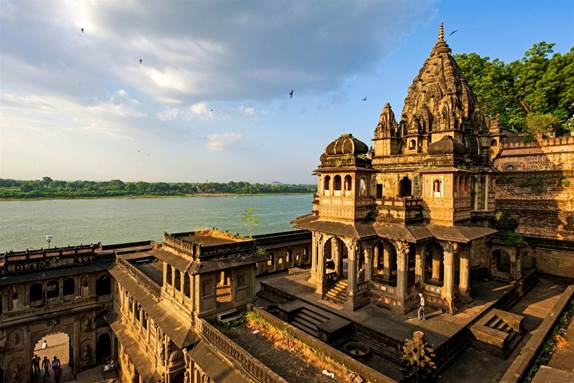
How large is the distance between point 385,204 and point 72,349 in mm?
23346

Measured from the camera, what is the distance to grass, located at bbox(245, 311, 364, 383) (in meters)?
9.98

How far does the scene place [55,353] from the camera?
79.6 feet

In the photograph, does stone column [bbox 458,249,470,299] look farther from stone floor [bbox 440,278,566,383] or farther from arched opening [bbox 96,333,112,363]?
arched opening [bbox 96,333,112,363]

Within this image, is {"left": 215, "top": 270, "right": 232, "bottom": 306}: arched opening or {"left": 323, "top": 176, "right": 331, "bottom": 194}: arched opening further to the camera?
{"left": 323, "top": 176, "right": 331, "bottom": 194}: arched opening

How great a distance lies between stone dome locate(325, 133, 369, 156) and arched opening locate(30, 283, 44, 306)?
20.8 metres

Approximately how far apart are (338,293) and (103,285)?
17133 mm

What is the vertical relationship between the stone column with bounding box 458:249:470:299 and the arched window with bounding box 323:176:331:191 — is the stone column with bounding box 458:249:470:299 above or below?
below

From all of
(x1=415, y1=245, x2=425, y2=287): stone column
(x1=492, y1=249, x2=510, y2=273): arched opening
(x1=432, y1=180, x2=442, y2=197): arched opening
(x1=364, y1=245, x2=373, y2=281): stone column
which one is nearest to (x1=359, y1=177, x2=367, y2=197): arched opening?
(x1=364, y1=245, x2=373, y2=281): stone column

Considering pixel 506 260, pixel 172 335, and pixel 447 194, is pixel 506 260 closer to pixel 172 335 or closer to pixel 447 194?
pixel 447 194

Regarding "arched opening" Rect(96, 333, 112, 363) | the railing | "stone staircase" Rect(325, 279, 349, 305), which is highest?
the railing

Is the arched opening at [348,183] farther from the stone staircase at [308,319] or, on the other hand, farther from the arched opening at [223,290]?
the arched opening at [223,290]

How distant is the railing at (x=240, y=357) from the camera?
928 centimetres

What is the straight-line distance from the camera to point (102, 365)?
22.1 meters

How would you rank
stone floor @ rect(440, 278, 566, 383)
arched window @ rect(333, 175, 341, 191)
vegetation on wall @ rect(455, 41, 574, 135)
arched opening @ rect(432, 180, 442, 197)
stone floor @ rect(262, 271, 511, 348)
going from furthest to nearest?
vegetation on wall @ rect(455, 41, 574, 135) → arched window @ rect(333, 175, 341, 191) → arched opening @ rect(432, 180, 442, 197) → stone floor @ rect(262, 271, 511, 348) → stone floor @ rect(440, 278, 566, 383)
